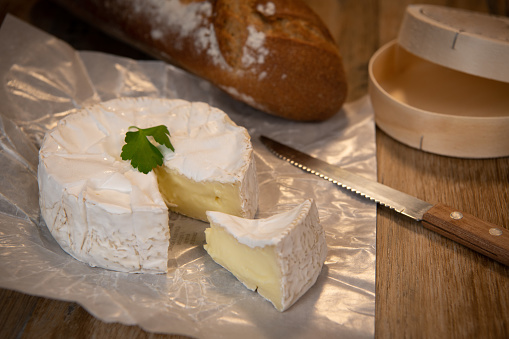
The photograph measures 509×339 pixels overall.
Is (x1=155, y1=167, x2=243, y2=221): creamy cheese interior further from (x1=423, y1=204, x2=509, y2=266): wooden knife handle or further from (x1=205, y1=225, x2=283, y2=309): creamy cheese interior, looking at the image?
(x1=423, y1=204, x2=509, y2=266): wooden knife handle

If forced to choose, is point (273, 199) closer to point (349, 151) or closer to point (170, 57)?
point (349, 151)

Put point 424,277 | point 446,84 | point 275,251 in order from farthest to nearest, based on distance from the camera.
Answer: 1. point 446,84
2. point 424,277
3. point 275,251

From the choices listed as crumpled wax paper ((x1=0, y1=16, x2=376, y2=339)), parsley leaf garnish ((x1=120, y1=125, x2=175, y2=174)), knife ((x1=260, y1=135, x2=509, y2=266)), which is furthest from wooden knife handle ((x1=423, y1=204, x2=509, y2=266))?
parsley leaf garnish ((x1=120, y1=125, x2=175, y2=174))

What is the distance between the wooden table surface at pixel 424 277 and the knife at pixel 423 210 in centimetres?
5

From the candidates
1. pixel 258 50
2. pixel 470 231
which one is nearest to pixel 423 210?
pixel 470 231

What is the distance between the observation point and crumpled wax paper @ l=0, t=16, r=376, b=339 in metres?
1.37

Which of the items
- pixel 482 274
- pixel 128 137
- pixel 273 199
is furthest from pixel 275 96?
pixel 482 274

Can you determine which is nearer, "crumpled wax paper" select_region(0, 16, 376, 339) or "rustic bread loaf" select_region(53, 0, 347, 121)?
"crumpled wax paper" select_region(0, 16, 376, 339)

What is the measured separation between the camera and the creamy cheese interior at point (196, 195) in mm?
1590

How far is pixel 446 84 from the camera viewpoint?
2.22m

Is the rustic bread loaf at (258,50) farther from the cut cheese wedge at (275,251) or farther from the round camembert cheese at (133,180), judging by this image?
the cut cheese wedge at (275,251)

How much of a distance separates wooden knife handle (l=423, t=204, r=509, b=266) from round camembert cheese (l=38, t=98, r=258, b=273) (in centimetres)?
57

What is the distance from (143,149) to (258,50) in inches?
26.2

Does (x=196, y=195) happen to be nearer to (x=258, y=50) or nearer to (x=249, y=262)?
(x=249, y=262)
